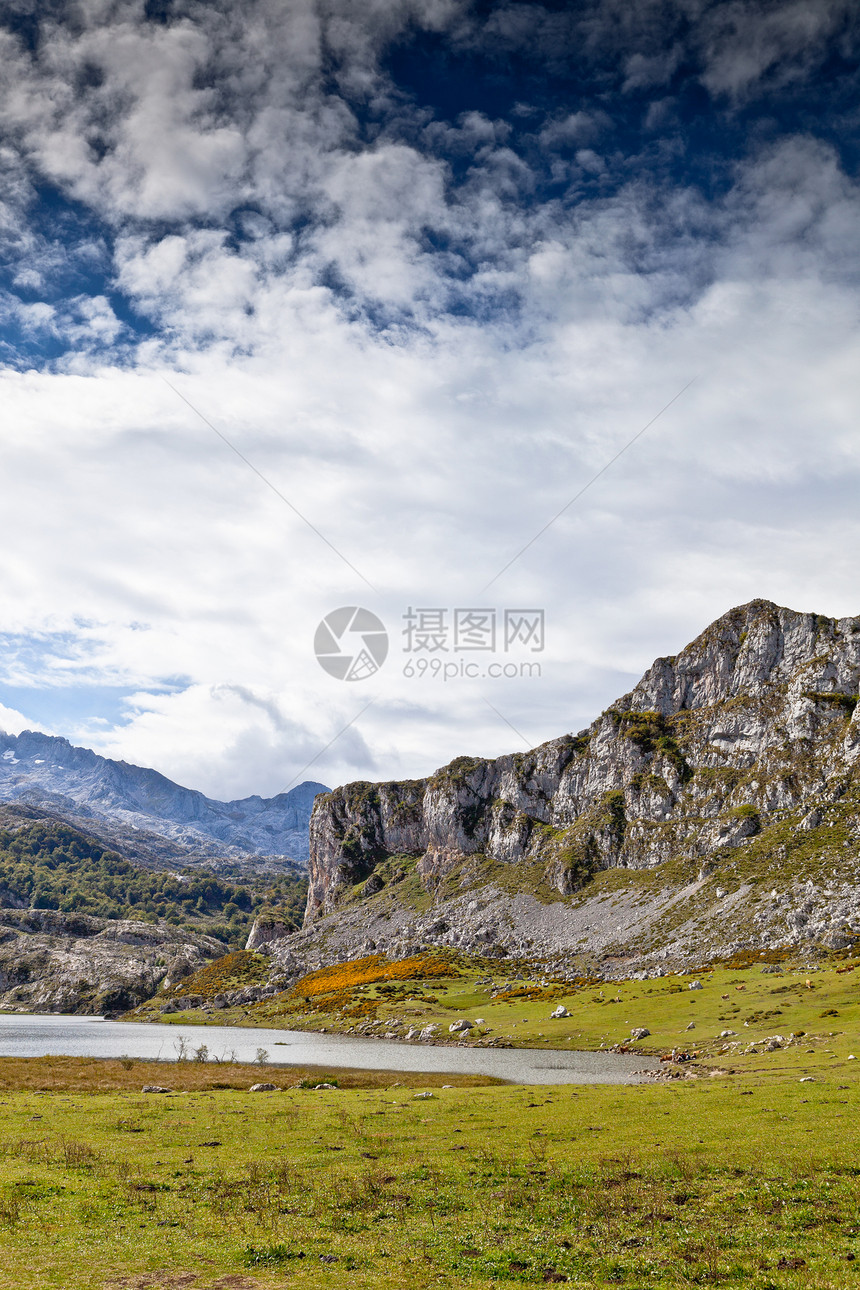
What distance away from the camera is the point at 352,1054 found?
343ft

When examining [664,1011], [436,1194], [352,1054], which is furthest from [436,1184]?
[664,1011]

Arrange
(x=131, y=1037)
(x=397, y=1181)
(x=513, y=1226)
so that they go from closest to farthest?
(x=513, y=1226)
(x=397, y=1181)
(x=131, y=1037)

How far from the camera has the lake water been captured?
7731 cm

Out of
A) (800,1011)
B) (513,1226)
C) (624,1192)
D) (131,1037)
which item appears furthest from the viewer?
(131,1037)

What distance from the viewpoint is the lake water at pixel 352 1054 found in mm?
77312

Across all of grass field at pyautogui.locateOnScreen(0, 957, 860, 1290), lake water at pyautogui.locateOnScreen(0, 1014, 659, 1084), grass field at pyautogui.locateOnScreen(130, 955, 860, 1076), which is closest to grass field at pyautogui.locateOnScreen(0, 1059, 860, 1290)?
grass field at pyautogui.locateOnScreen(0, 957, 860, 1290)

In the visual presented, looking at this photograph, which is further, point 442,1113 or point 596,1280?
point 442,1113

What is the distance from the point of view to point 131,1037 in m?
157

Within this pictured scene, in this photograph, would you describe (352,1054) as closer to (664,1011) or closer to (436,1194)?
(664,1011)

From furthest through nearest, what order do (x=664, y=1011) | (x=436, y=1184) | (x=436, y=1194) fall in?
1. (x=664, y=1011)
2. (x=436, y=1184)
3. (x=436, y=1194)

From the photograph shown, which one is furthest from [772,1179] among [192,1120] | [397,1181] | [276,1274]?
[192,1120]

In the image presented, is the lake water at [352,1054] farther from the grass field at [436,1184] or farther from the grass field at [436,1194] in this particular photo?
the grass field at [436,1194]

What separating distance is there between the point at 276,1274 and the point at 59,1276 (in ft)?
19.9

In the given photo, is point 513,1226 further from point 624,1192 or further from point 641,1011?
point 641,1011
